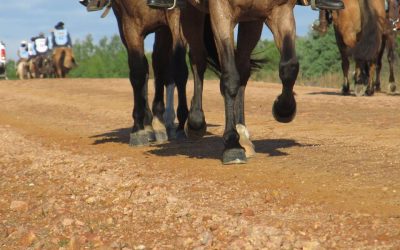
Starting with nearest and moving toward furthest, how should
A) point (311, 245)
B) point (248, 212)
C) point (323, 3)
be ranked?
point (311, 245) < point (248, 212) < point (323, 3)

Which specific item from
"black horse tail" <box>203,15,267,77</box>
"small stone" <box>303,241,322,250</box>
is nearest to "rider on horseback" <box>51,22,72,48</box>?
"black horse tail" <box>203,15,267,77</box>

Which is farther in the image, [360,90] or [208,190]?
[360,90]

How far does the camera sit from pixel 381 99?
17203 millimetres

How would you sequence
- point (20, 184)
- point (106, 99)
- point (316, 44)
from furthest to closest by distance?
point (316, 44) → point (106, 99) → point (20, 184)

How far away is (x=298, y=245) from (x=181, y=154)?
454cm

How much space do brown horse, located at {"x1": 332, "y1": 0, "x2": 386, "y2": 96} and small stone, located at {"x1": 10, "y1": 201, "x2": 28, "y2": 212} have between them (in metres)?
11.7

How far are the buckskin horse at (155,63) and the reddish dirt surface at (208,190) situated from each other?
1.18 feet

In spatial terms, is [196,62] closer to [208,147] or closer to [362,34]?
[208,147]

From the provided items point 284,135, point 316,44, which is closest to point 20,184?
point 284,135

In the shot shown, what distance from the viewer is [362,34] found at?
17953 millimetres

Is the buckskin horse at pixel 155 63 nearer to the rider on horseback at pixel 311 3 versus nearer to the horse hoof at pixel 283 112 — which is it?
the rider on horseback at pixel 311 3

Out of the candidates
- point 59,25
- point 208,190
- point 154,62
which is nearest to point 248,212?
point 208,190

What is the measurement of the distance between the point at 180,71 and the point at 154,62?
734mm

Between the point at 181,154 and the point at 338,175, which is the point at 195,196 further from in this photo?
the point at 181,154
